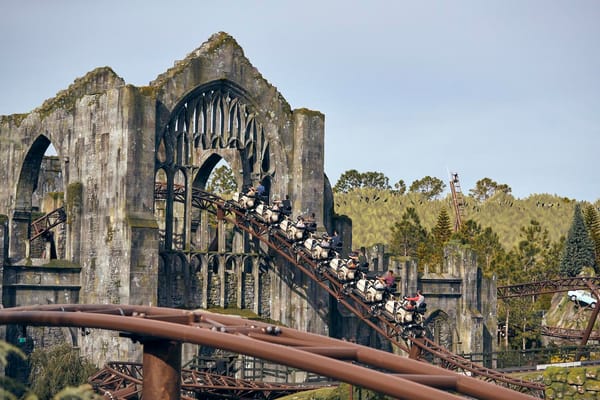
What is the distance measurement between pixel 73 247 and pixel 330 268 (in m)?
10.7

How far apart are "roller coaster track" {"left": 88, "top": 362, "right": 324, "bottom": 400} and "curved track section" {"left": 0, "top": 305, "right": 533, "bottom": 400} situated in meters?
20.8

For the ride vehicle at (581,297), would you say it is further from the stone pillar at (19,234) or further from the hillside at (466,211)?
the hillside at (466,211)

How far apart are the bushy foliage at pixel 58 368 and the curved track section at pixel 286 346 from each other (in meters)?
25.2

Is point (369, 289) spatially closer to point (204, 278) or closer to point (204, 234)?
point (204, 278)

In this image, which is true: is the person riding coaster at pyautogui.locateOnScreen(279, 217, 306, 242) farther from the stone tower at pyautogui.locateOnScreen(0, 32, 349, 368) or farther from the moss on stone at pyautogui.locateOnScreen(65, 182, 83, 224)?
the moss on stone at pyautogui.locateOnScreen(65, 182, 83, 224)

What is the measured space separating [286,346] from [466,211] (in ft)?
376

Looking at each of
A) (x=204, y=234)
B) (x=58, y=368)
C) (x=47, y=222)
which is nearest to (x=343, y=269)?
(x=204, y=234)

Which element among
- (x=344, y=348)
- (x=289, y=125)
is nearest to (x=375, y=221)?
(x=289, y=125)

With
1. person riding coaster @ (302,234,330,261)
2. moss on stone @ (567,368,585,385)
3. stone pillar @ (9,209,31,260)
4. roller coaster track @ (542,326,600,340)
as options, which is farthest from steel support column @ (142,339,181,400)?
roller coaster track @ (542,326,600,340)

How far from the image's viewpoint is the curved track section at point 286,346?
44.0ft

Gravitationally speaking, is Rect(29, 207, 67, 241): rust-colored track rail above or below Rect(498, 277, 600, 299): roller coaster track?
above

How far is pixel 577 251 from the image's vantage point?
9131 cm

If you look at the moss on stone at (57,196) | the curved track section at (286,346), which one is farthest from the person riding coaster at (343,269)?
the curved track section at (286,346)

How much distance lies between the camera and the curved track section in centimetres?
1340
